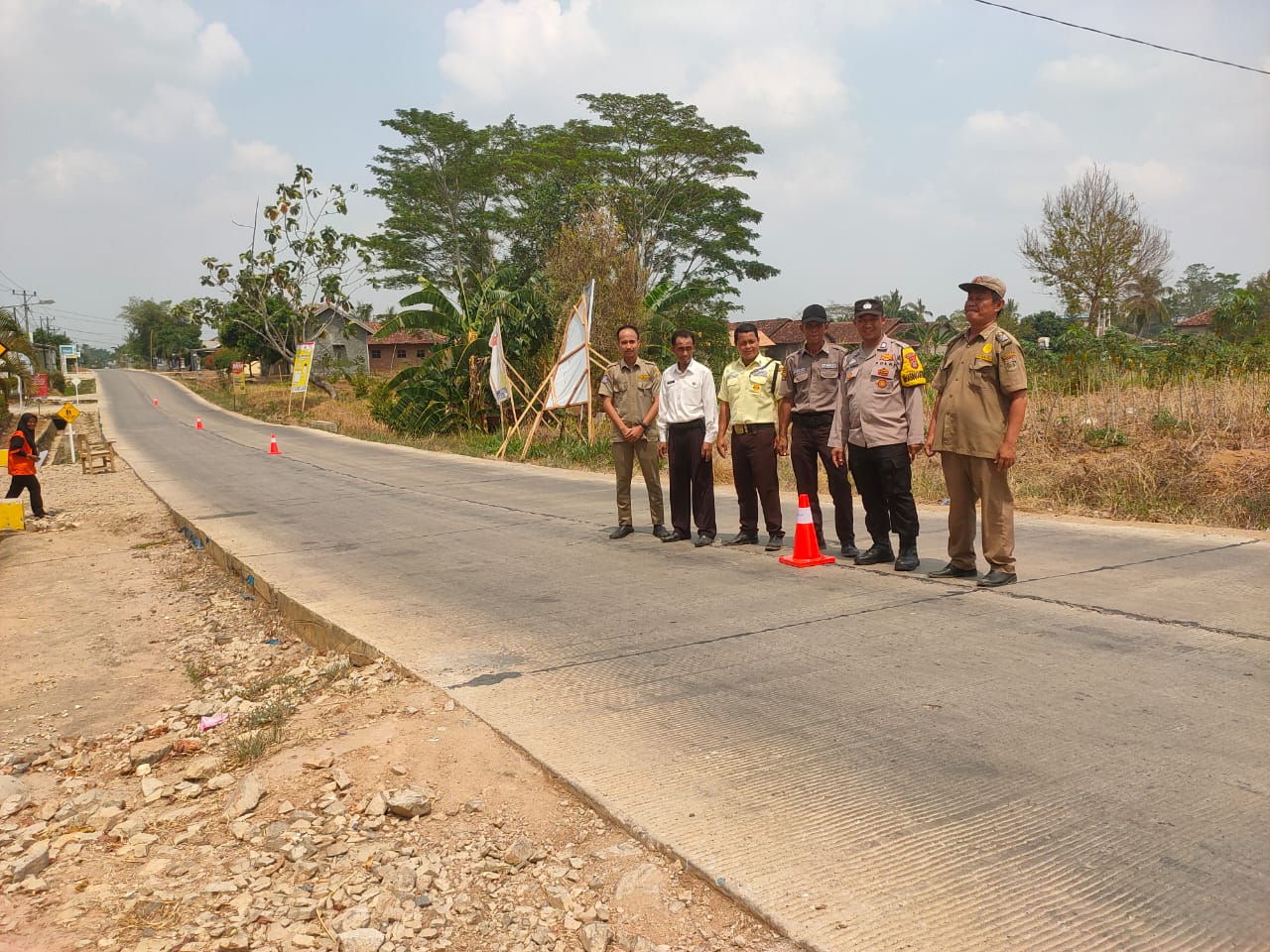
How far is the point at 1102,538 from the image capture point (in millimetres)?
8438

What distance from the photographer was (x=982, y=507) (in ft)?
21.4

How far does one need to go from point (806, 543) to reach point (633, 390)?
2374 millimetres

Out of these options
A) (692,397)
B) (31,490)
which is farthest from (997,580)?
(31,490)

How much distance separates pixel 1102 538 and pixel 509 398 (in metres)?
15.1

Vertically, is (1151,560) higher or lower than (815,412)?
lower

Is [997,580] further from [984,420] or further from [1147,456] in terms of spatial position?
[1147,456]

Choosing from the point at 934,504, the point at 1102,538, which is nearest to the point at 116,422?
the point at 934,504

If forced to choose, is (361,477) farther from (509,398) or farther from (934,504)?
(934,504)

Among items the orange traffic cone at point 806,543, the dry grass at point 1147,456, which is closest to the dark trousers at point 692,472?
the orange traffic cone at point 806,543

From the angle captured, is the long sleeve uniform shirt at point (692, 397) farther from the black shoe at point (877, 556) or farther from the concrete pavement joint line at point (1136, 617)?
the concrete pavement joint line at point (1136, 617)

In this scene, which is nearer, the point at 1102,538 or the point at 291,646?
the point at 291,646

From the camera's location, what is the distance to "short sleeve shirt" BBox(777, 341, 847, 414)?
7.56 meters

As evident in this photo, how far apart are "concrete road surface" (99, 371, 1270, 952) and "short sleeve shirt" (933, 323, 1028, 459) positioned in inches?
40.0

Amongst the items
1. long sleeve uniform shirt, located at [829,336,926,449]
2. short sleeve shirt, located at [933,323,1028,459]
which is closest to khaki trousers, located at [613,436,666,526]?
long sleeve uniform shirt, located at [829,336,926,449]
